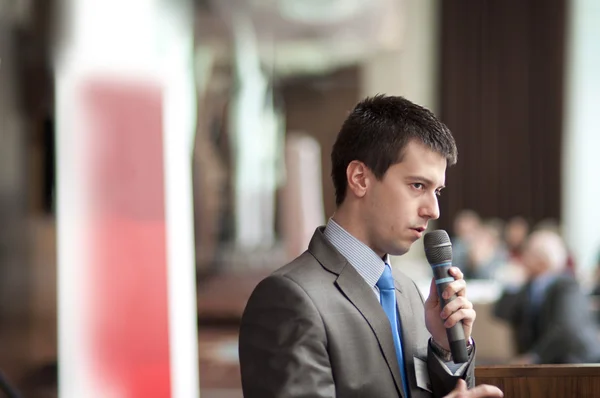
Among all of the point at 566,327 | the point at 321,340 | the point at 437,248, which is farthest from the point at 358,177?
the point at 566,327

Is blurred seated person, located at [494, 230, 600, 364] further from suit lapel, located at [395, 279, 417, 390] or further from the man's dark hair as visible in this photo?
the man's dark hair

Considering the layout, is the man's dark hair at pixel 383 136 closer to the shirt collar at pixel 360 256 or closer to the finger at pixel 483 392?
the shirt collar at pixel 360 256

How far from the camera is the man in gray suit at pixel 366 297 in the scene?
51.7 inches

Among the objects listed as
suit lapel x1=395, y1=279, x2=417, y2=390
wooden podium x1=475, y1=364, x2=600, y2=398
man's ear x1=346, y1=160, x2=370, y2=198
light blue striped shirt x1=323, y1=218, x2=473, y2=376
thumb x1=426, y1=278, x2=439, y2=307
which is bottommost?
wooden podium x1=475, y1=364, x2=600, y2=398

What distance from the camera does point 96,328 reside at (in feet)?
8.87

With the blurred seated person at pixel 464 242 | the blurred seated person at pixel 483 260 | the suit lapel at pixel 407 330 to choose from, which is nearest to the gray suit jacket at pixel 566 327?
the suit lapel at pixel 407 330

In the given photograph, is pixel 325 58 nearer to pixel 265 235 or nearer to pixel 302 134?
pixel 302 134

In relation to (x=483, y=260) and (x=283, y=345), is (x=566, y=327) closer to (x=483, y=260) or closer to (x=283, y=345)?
(x=283, y=345)

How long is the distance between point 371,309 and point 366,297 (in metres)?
0.02

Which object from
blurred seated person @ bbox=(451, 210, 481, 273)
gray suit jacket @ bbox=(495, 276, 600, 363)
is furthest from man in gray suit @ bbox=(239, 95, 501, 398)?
blurred seated person @ bbox=(451, 210, 481, 273)

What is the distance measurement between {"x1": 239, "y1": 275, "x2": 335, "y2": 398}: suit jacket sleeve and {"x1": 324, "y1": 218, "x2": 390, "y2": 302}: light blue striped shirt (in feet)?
0.47

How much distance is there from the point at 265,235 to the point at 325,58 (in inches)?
140

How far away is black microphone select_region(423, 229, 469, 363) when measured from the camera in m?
1.33

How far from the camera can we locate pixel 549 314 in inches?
171
